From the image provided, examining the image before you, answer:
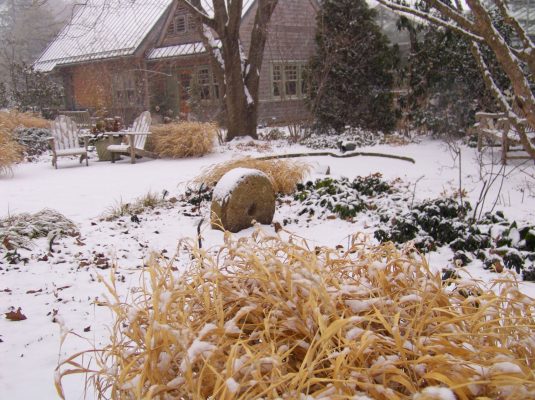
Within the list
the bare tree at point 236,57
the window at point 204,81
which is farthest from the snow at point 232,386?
the window at point 204,81

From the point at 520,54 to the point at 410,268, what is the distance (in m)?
1.08

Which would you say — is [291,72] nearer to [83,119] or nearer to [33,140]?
[83,119]

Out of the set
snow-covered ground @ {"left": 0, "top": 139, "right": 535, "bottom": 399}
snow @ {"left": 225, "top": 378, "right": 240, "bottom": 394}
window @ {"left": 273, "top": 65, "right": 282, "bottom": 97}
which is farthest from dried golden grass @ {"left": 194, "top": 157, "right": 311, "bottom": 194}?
window @ {"left": 273, "top": 65, "right": 282, "bottom": 97}

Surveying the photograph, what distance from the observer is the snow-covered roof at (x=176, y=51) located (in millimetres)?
18384

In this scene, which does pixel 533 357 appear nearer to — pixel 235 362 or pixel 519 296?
pixel 519 296

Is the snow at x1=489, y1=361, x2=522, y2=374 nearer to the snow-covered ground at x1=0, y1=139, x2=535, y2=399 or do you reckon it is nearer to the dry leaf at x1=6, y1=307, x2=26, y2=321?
the snow-covered ground at x1=0, y1=139, x2=535, y2=399

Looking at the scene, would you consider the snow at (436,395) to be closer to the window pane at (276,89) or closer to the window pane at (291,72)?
the window pane at (276,89)

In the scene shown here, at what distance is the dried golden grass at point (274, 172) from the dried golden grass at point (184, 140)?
3995 millimetres

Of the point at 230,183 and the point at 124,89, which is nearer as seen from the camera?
the point at 230,183

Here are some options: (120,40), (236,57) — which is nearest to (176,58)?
(120,40)

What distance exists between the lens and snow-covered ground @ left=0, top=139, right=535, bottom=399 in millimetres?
2707

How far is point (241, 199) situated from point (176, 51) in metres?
15.5

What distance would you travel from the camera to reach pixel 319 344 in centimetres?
132

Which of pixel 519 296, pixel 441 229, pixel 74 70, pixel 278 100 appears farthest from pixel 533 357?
pixel 74 70
